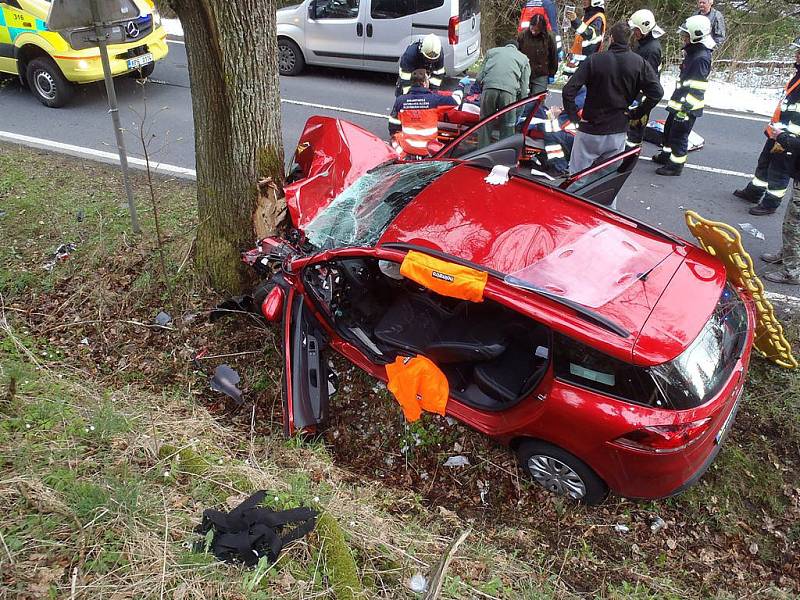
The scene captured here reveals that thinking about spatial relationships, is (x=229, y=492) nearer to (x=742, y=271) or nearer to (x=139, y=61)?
(x=742, y=271)

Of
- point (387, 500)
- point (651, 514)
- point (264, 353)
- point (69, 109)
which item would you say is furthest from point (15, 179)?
point (651, 514)

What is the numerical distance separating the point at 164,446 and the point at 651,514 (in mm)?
2875

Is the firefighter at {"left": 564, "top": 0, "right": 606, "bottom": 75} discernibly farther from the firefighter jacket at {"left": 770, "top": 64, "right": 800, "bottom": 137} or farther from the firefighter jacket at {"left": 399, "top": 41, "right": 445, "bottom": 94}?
the firefighter jacket at {"left": 770, "top": 64, "right": 800, "bottom": 137}

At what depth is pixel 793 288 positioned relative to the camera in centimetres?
522

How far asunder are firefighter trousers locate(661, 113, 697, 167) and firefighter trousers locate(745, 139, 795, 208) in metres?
0.83

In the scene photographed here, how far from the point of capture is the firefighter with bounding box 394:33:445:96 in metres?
7.05

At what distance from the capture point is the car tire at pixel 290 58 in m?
10.9

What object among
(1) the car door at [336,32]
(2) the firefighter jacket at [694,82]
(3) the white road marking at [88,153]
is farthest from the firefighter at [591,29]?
(3) the white road marking at [88,153]

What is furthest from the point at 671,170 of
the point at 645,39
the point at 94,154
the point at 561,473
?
the point at 94,154

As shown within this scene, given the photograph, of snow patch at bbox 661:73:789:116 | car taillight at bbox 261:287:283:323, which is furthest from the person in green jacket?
snow patch at bbox 661:73:789:116

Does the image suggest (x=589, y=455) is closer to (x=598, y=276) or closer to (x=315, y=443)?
(x=598, y=276)

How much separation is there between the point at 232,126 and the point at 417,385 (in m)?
2.36

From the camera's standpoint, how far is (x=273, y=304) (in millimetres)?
4086

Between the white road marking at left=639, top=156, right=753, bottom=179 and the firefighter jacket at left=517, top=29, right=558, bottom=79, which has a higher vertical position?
the firefighter jacket at left=517, top=29, right=558, bottom=79
